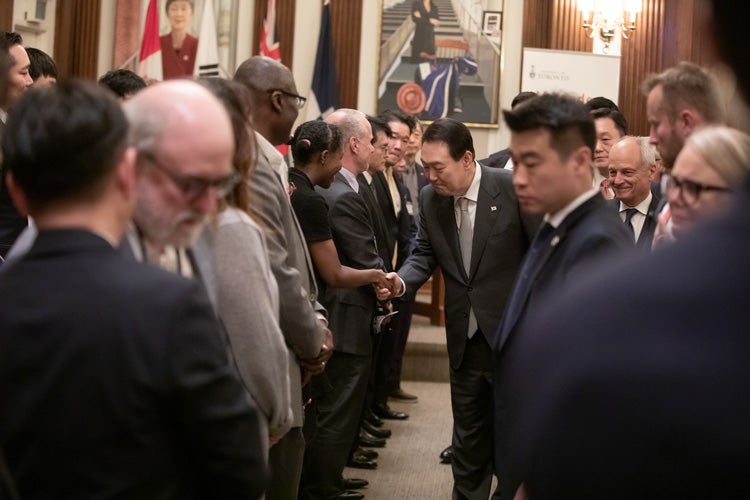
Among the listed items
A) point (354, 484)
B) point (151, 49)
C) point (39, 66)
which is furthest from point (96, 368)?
point (151, 49)

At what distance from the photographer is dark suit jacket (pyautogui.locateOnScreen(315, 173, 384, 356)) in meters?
4.65

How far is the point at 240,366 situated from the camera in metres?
2.23

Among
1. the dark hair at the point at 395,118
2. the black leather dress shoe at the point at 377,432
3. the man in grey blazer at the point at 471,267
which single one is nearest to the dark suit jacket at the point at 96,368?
the man in grey blazer at the point at 471,267

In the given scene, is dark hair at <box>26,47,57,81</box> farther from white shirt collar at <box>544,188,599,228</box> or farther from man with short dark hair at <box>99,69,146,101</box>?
white shirt collar at <box>544,188,599,228</box>

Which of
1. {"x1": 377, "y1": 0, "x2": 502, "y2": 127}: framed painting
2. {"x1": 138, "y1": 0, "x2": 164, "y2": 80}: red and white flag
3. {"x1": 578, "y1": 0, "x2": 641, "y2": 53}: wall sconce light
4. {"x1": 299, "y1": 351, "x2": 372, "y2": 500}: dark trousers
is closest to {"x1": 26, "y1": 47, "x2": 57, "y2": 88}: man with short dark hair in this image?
{"x1": 299, "y1": 351, "x2": 372, "y2": 500}: dark trousers

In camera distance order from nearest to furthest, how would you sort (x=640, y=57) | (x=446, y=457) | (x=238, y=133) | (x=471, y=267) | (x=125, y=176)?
(x=125, y=176), (x=238, y=133), (x=471, y=267), (x=446, y=457), (x=640, y=57)

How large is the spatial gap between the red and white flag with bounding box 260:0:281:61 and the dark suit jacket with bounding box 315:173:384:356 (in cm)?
637

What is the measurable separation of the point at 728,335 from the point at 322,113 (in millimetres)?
10281

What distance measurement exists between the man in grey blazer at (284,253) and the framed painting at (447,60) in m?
7.79

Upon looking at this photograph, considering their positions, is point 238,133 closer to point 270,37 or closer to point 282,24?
point 270,37

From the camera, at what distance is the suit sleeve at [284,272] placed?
9.16 feet

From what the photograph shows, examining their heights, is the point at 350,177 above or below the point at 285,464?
above

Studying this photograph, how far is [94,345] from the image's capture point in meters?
1.35

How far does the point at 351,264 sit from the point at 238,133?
93.6 inches
